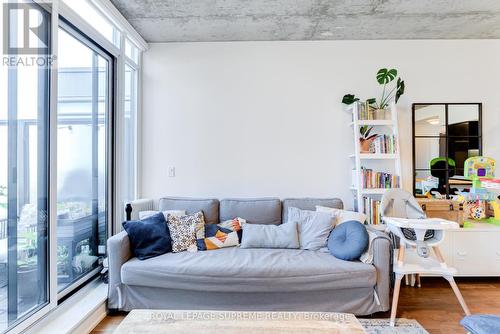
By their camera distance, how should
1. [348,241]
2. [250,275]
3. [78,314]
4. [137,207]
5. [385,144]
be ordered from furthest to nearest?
[385,144] < [137,207] < [348,241] < [250,275] < [78,314]

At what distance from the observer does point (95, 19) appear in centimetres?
267

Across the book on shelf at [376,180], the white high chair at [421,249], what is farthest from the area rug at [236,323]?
the book on shelf at [376,180]

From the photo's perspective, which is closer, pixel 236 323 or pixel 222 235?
pixel 236 323

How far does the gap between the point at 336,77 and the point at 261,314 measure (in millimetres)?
2750

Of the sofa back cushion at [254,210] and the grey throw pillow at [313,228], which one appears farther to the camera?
the sofa back cushion at [254,210]

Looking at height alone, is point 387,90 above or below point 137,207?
above

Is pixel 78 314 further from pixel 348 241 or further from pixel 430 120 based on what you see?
pixel 430 120

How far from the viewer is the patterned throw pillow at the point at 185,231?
270 cm

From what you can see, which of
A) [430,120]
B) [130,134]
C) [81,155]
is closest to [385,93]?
[430,120]

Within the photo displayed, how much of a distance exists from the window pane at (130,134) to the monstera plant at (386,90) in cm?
242

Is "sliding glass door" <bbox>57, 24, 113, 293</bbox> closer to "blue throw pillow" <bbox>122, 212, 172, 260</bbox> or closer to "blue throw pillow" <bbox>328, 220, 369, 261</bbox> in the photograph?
"blue throw pillow" <bbox>122, 212, 172, 260</bbox>

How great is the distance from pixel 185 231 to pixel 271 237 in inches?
32.2

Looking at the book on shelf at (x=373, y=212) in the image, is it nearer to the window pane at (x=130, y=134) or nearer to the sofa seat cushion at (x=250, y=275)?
the sofa seat cushion at (x=250, y=275)

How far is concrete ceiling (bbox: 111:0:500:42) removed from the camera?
2.68 meters
